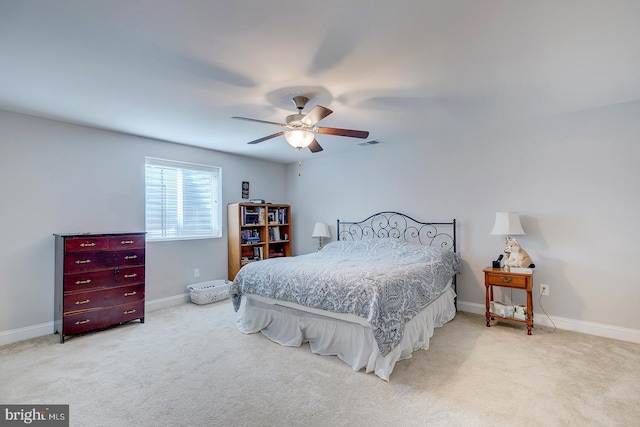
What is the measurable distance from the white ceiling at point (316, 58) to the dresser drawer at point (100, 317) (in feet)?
7.08

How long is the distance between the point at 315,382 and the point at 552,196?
328 centimetres

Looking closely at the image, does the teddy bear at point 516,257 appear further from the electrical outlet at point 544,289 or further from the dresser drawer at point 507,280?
the electrical outlet at point 544,289

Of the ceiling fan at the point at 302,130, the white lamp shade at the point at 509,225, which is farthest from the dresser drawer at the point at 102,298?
the white lamp shade at the point at 509,225

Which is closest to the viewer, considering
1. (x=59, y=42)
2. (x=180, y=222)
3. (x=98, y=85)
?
(x=59, y=42)

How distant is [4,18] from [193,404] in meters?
2.59

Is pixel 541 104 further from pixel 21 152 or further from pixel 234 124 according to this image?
pixel 21 152

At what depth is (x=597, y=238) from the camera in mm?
3213

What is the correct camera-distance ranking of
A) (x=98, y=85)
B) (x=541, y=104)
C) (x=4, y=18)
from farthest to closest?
(x=541, y=104) < (x=98, y=85) < (x=4, y=18)

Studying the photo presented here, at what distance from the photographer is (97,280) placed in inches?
132

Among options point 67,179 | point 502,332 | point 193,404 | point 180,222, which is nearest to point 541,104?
point 502,332

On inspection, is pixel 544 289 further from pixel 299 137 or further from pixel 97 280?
pixel 97 280

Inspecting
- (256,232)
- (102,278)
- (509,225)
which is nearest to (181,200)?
(256,232)

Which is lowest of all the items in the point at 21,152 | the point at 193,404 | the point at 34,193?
the point at 193,404

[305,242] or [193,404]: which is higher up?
[305,242]
